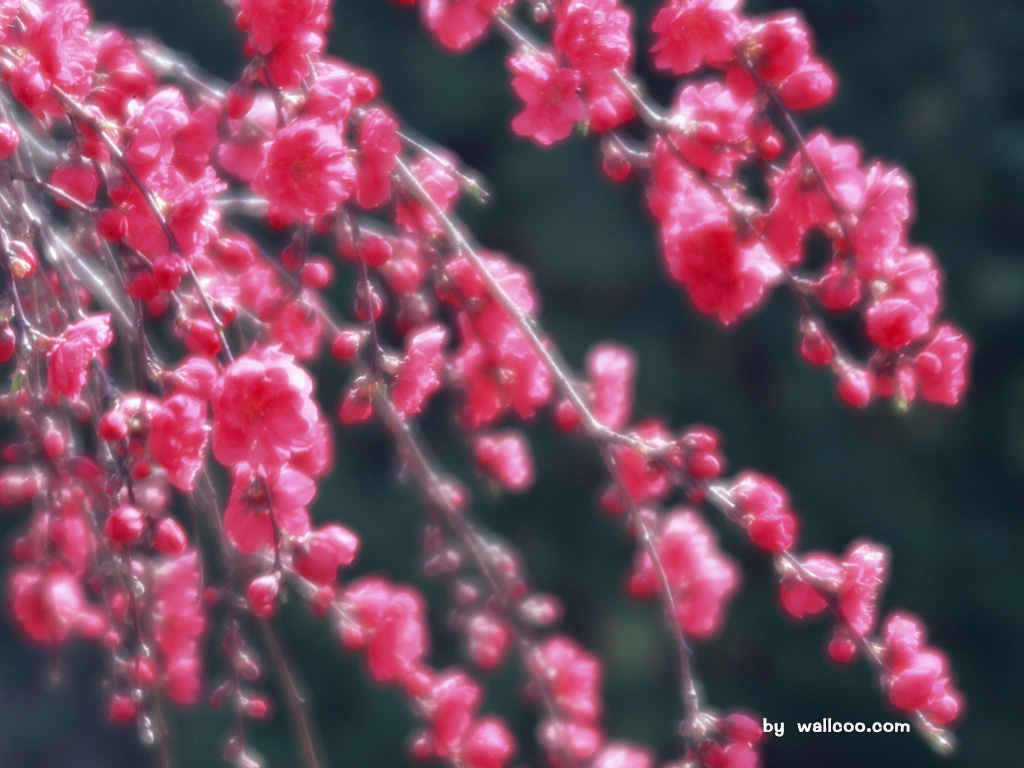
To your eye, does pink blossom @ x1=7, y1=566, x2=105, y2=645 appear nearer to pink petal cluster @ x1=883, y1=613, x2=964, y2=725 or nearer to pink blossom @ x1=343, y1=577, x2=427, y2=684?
pink blossom @ x1=343, y1=577, x2=427, y2=684

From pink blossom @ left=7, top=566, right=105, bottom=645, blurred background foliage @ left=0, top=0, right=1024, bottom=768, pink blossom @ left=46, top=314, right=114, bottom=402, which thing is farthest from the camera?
blurred background foliage @ left=0, top=0, right=1024, bottom=768

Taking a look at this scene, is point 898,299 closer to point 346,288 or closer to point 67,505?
point 67,505

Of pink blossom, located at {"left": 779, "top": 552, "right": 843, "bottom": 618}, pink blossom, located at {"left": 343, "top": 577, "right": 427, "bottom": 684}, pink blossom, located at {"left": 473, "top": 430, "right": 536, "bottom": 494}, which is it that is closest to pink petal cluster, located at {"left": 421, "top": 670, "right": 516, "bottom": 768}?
pink blossom, located at {"left": 343, "top": 577, "right": 427, "bottom": 684}

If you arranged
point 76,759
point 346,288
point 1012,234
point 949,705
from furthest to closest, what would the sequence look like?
point 76,759 → point 346,288 → point 1012,234 → point 949,705

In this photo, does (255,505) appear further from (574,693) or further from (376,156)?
(574,693)

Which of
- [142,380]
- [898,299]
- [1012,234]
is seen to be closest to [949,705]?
[898,299]

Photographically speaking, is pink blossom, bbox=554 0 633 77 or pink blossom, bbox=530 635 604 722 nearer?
pink blossom, bbox=554 0 633 77

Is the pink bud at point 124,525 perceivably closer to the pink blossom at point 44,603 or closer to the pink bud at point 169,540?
the pink bud at point 169,540

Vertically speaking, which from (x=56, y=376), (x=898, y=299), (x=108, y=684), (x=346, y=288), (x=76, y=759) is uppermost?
(x=898, y=299)

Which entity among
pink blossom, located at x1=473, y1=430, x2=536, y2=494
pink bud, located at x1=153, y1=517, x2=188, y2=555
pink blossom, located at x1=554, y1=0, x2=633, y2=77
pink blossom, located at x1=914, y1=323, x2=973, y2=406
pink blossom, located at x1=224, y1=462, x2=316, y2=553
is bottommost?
pink blossom, located at x1=473, y1=430, x2=536, y2=494
